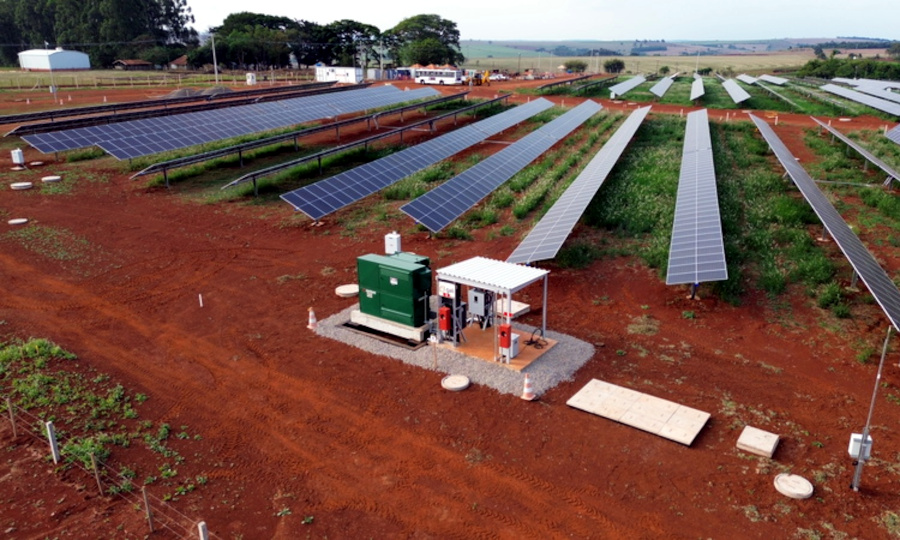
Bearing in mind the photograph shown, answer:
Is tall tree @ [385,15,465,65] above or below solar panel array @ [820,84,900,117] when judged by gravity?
above

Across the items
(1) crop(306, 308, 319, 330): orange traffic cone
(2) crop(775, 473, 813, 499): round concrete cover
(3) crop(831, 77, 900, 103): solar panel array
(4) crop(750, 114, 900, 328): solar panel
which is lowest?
(2) crop(775, 473, 813, 499): round concrete cover

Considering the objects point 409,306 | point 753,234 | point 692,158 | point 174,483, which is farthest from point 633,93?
point 174,483

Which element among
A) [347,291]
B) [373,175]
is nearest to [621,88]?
[373,175]

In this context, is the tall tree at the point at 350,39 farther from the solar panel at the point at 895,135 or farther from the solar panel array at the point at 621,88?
the solar panel at the point at 895,135

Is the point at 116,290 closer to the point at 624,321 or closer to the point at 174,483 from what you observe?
the point at 174,483

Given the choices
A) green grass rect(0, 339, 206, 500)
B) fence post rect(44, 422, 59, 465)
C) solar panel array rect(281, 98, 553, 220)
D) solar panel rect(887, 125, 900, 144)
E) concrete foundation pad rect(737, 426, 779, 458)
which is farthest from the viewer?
solar panel rect(887, 125, 900, 144)

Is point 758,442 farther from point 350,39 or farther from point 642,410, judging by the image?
point 350,39

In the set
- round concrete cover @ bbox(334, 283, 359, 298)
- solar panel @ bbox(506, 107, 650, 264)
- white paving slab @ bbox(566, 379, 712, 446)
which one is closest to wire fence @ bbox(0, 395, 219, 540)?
white paving slab @ bbox(566, 379, 712, 446)

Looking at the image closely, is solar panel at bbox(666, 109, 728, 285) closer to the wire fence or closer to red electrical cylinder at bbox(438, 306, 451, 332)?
red electrical cylinder at bbox(438, 306, 451, 332)
